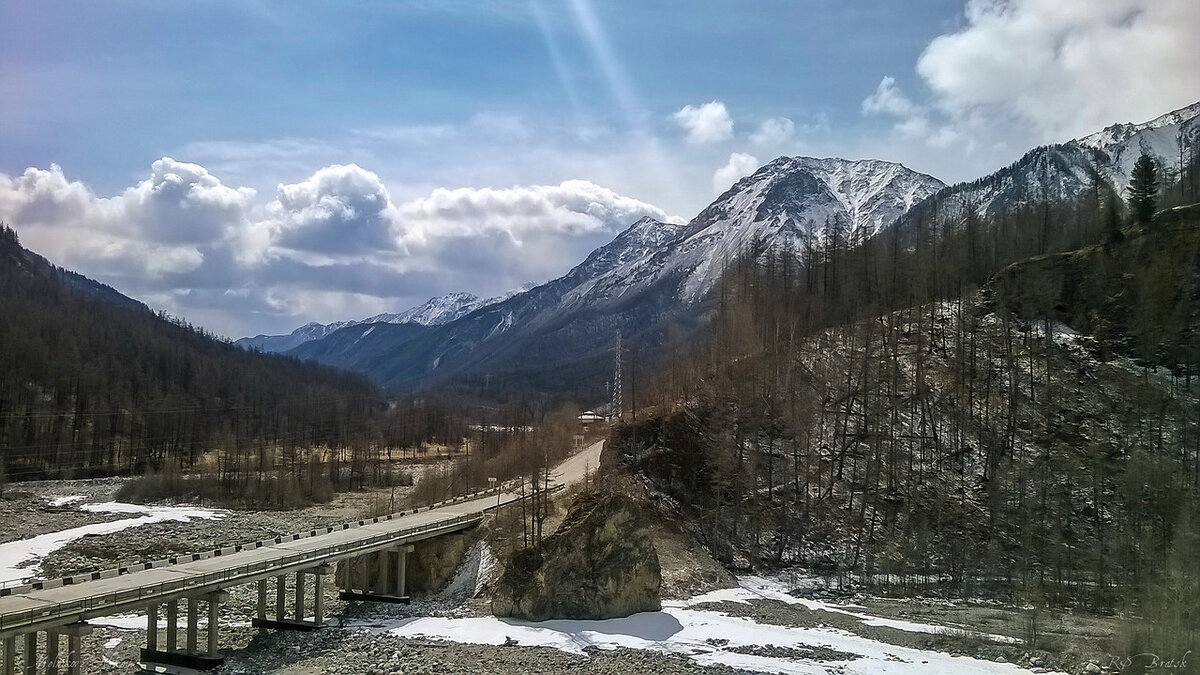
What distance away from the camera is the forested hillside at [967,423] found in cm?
6116

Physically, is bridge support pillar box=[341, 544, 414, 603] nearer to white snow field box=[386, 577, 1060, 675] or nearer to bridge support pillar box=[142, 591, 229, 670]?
white snow field box=[386, 577, 1060, 675]

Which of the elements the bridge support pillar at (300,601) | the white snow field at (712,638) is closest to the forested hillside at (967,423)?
the white snow field at (712,638)

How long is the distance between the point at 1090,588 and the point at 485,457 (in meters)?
71.8

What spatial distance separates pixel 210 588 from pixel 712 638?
73.9 ft

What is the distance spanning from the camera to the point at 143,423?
146750 millimetres

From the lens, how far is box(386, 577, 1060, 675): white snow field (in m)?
36.7

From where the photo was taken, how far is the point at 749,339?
3519 inches

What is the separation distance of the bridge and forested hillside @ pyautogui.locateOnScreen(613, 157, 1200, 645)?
20772 millimetres

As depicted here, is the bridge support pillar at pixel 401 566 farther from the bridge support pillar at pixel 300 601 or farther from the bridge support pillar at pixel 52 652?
the bridge support pillar at pixel 52 652

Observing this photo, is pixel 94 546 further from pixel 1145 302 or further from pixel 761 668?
pixel 1145 302

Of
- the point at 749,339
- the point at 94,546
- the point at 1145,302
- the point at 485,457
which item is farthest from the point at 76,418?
the point at 1145,302

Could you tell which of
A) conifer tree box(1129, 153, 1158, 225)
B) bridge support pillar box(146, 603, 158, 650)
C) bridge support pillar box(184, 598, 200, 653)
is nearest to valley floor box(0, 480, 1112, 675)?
bridge support pillar box(146, 603, 158, 650)

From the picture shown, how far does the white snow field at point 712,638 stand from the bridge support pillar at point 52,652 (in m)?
14.1

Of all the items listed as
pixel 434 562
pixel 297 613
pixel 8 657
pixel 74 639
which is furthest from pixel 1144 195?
pixel 8 657
